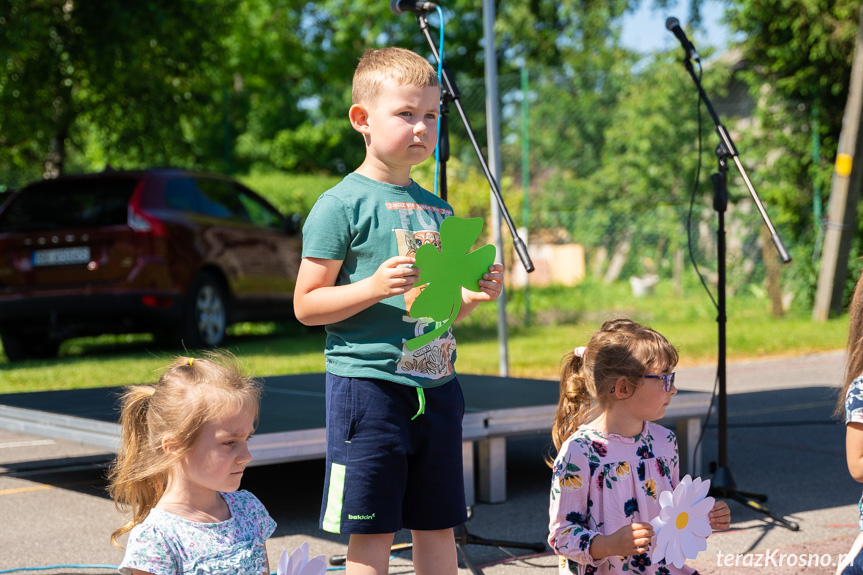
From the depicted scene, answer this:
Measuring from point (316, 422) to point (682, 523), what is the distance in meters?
2.20

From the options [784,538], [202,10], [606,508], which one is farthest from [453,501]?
[202,10]

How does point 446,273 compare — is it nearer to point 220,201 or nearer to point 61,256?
point 61,256

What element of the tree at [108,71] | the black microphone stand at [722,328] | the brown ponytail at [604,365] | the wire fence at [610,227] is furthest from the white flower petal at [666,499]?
the wire fence at [610,227]

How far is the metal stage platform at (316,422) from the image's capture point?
4000 millimetres

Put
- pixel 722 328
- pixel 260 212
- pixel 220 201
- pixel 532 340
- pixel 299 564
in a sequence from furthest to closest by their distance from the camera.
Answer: pixel 260 212
pixel 532 340
pixel 220 201
pixel 722 328
pixel 299 564

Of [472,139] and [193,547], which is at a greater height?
[472,139]

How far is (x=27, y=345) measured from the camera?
10.1 metres

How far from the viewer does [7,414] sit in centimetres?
472

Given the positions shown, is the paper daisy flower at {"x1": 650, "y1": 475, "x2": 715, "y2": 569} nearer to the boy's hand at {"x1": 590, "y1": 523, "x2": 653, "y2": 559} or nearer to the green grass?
the boy's hand at {"x1": 590, "y1": 523, "x2": 653, "y2": 559}

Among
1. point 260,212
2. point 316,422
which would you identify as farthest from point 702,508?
point 260,212

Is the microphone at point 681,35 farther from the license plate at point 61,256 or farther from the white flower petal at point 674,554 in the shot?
the license plate at point 61,256

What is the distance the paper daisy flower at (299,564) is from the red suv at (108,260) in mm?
6896

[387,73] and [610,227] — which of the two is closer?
[387,73]

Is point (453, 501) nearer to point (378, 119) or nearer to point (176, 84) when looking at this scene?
point (378, 119)
